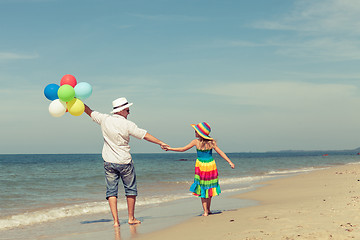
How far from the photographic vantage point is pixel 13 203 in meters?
10.6

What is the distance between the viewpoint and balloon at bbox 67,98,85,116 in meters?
6.05

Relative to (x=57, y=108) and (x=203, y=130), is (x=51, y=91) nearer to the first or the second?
(x=57, y=108)

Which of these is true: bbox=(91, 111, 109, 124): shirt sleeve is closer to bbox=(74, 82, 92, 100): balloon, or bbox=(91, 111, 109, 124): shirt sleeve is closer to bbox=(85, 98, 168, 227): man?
bbox=(85, 98, 168, 227): man

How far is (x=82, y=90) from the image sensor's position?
6141 millimetres

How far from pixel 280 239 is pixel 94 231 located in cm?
332

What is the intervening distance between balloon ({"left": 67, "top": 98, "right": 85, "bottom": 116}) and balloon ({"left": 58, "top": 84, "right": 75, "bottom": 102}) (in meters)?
0.09

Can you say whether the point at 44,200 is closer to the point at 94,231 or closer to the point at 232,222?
the point at 94,231

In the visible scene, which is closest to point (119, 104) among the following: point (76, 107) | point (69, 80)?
point (76, 107)

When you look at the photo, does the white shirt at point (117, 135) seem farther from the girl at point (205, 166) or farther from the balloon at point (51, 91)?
the girl at point (205, 166)

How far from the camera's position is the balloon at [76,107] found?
6.05 m

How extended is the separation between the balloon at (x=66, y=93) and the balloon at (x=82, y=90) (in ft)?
0.37

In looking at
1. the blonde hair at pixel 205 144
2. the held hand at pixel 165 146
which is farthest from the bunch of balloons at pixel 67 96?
the blonde hair at pixel 205 144

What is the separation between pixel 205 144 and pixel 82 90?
2.38m

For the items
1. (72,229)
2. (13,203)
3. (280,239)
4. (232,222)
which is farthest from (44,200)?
(280,239)
